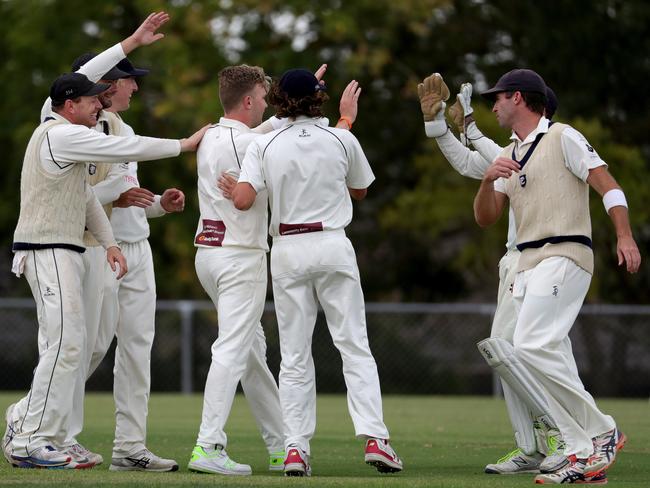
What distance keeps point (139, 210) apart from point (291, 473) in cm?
218

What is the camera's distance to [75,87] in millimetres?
8477

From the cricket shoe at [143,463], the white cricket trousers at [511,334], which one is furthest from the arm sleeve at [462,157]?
the cricket shoe at [143,463]

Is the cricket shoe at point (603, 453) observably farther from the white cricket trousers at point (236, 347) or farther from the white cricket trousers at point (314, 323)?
the white cricket trousers at point (236, 347)

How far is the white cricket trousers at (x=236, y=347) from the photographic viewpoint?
8.36 metres

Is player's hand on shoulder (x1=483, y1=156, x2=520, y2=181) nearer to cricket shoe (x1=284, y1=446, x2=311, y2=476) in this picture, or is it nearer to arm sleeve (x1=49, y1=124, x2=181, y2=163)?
arm sleeve (x1=49, y1=124, x2=181, y2=163)

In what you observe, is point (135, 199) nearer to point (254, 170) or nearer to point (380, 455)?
point (254, 170)

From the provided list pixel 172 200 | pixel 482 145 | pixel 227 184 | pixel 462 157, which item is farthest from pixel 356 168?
pixel 172 200

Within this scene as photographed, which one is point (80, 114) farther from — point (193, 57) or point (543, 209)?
point (193, 57)

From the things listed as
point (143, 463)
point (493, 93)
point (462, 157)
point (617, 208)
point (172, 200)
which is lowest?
point (143, 463)

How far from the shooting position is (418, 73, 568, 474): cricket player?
345 inches

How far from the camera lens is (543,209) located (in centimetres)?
805

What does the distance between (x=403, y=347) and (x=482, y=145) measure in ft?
44.5

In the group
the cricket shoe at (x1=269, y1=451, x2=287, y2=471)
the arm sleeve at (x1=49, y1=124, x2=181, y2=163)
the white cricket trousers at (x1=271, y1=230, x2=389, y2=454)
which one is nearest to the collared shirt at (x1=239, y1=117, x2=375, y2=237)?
the white cricket trousers at (x1=271, y1=230, x2=389, y2=454)

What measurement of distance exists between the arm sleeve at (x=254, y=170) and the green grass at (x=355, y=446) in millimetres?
1763
